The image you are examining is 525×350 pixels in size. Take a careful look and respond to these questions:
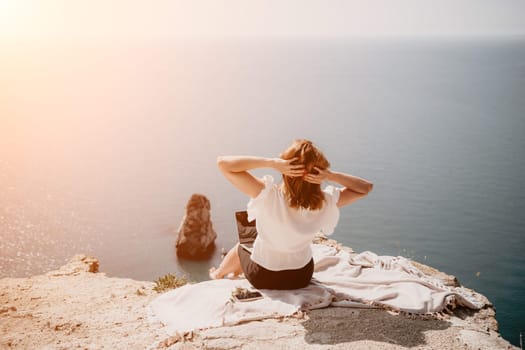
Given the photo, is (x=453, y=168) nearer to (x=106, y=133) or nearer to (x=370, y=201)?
(x=370, y=201)

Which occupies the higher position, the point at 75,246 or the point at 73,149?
the point at 73,149

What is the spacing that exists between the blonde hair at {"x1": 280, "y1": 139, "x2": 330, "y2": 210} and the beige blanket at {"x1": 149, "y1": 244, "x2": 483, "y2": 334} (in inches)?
58.2

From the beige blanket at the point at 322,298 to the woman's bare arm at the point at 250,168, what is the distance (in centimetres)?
161

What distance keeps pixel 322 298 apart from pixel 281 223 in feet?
4.47

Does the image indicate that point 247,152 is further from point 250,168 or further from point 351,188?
point 250,168

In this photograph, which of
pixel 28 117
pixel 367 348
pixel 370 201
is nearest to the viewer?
pixel 367 348

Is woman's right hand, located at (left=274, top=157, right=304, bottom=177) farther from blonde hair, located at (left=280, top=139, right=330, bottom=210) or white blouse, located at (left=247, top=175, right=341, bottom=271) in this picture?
white blouse, located at (left=247, top=175, right=341, bottom=271)

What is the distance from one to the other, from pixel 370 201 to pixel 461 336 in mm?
65052

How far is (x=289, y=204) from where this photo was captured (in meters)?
5.88

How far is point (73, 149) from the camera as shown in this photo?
10531 cm

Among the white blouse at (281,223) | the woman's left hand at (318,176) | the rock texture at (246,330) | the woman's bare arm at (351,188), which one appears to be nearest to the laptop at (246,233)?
the white blouse at (281,223)

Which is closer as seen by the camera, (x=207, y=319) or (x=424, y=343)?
(x=424, y=343)

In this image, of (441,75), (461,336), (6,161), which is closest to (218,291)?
(461,336)

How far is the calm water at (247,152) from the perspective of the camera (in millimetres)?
53031
